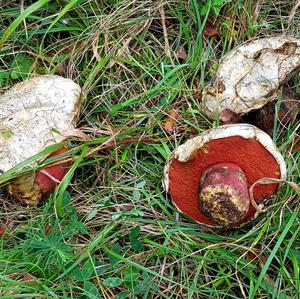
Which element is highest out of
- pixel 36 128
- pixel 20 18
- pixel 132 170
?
pixel 20 18

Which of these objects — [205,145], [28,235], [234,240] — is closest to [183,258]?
[234,240]

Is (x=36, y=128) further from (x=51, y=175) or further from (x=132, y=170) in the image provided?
(x=132, y=170)

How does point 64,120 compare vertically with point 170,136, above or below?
above

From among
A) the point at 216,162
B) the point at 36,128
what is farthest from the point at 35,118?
the point at 216,162

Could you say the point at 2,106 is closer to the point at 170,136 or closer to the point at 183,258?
the point at 170,136

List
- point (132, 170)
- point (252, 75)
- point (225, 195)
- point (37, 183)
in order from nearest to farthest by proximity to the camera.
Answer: point (225, 195), point (252, 75), point (37, 183), point (132, 170)

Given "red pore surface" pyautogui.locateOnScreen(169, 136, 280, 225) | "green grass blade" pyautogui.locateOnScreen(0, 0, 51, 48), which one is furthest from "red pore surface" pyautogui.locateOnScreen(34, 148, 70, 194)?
"green grass blade" pyautogui.locateOnScreen(0, 0, 51, 48)

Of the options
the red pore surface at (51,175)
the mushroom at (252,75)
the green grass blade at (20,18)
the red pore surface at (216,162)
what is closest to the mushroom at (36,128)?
the red pore surface at (51,175)
